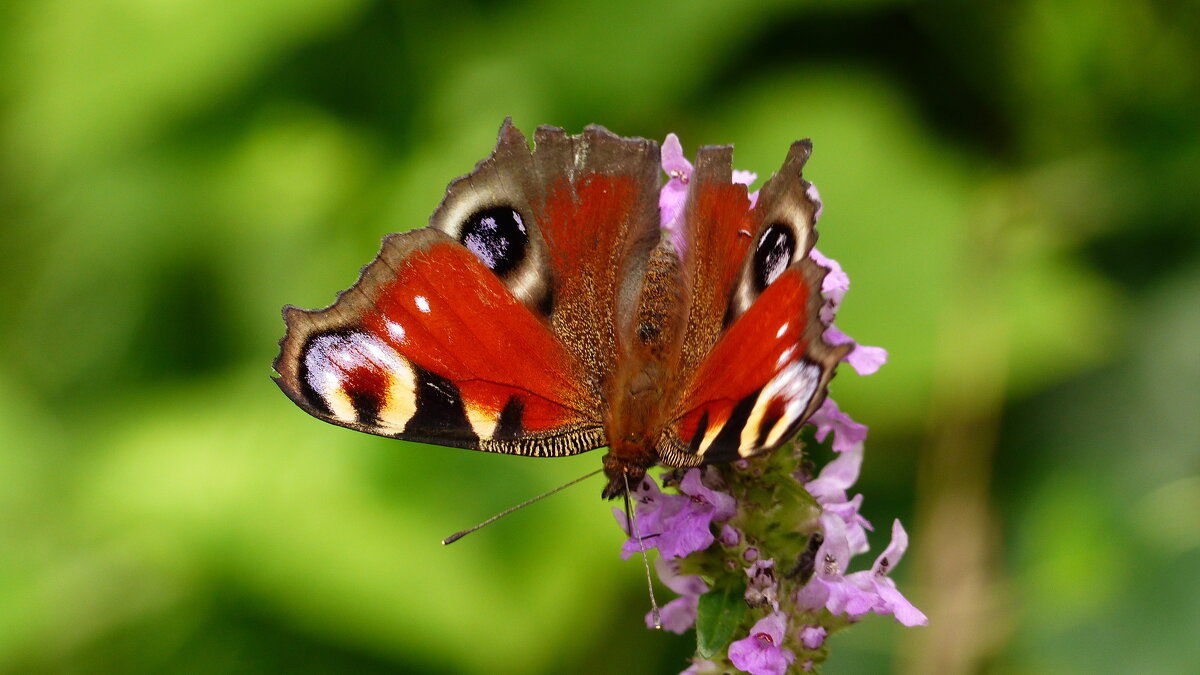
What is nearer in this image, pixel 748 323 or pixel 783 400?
pixel 783 400

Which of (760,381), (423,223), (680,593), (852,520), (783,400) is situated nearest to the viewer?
(783,400)

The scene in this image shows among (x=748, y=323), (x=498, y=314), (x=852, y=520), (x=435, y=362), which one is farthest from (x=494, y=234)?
(x=852, y=520)

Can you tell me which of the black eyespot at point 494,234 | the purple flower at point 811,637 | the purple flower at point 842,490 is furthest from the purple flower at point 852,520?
the black eyespot at point 494,234

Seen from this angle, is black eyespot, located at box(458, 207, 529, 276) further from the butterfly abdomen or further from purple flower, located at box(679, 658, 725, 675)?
purple flower, located at box(679, 658, 725, 675)

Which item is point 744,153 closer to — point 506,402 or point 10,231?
point 506,402

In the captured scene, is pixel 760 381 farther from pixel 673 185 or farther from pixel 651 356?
pixel 673 185

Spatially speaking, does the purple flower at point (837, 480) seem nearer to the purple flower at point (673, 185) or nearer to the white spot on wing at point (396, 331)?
the purple flower at point (673, 185)

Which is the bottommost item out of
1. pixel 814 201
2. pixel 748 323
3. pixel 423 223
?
pixel 748 323
